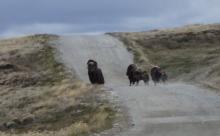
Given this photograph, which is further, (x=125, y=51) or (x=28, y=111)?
(x=125, y=51)

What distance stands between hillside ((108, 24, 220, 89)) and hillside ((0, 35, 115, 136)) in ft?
23.2

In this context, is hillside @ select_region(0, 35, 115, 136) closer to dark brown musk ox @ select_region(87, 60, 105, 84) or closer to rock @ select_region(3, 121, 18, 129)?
rock @ select_region(3, 121, 18, 129)

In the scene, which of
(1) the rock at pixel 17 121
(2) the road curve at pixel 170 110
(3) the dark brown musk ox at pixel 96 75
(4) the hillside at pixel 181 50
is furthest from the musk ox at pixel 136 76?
(1) the rock at pixel 17 121

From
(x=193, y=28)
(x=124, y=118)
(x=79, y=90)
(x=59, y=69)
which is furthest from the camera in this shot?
(x=193, y=28)

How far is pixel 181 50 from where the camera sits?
5338 centimetres

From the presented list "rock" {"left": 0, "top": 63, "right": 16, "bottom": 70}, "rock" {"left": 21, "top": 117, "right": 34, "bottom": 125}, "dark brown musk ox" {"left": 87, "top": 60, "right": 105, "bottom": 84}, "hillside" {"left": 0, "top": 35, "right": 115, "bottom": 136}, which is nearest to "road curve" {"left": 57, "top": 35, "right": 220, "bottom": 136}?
"hillside" {"left": 0, "top": 35, "right": 115, "bottom": 136}

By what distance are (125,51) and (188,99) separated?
26212 mm

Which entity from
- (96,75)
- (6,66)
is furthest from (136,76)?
(6,66)

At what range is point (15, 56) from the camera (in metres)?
50.0

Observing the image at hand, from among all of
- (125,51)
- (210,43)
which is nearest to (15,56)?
(125,51)

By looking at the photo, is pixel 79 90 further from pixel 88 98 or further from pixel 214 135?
pixel 214 135

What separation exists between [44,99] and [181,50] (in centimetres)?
2208

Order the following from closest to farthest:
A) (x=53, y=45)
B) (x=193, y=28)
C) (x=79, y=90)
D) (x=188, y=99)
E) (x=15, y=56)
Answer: (x=188, y=99) < (x=79, y=90) < (x=15, y=56) < (x=53, y=45) < (x=193, y=28)

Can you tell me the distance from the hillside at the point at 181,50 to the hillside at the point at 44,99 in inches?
279
